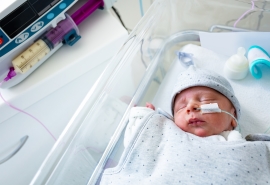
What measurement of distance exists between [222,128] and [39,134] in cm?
58

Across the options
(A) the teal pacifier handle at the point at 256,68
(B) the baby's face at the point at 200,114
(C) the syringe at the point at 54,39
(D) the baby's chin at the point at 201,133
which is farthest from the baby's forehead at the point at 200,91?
(C) the syringe at the point at 54,39

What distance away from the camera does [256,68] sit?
0.99m

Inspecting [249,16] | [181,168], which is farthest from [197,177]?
[249,16]

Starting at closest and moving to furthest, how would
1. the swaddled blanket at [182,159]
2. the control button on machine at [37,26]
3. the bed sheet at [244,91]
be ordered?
the swaddled blanket at [182,159], the control button on machine at [37,26], the bed sheet at [244,91]

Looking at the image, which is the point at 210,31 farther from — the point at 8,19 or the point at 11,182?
the point at 11,182

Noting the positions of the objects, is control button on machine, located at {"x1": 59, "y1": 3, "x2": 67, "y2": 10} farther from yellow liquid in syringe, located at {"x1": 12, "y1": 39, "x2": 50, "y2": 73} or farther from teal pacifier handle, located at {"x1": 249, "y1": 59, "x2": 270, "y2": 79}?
teal pacifier handle, located at {"x1": 249, "y1": 59, "x2": 270, "y2": 79}

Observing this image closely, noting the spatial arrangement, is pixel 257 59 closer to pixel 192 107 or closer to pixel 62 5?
pixel 192 107

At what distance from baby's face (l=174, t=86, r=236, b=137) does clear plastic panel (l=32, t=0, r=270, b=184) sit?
19 cm

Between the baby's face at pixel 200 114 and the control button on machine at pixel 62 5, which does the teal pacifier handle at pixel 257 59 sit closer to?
the baby's face at pixel 200 114

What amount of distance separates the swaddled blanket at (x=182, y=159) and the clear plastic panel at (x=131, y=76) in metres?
0.10

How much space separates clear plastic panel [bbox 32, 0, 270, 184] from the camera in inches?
32.6

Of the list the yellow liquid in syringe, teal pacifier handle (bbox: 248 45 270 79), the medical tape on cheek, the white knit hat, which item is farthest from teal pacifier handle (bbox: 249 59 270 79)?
the yellow liquid in syringe

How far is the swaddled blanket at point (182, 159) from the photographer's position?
699 mm

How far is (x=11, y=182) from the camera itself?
1088 millimetres
